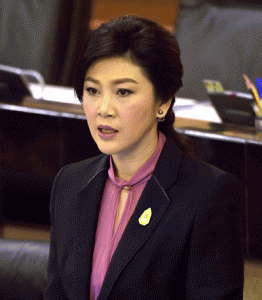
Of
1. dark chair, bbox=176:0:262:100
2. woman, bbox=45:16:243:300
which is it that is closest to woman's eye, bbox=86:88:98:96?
woman, bbox=45:16:243:300

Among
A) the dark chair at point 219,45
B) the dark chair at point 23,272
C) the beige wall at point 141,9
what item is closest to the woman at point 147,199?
the dark chair at point 23,272

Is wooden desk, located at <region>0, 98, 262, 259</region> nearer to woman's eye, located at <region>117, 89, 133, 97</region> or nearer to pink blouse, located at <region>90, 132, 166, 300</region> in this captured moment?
pink blouse, located at <region>90, 132, 166, 300</region>

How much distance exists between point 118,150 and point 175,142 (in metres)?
0.18

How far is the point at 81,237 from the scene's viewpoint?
1.10m

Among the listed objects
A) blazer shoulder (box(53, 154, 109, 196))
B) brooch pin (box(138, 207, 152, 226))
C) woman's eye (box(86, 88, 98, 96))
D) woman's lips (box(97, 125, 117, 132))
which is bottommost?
blazer shoulder (box(53, 154, 109, 196))

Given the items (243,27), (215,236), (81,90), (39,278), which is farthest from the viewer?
(243,27)

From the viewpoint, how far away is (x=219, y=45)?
2977mm

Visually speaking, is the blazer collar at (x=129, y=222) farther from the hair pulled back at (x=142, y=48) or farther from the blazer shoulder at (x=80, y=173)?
the hair pulled back at (x=142, y=48)

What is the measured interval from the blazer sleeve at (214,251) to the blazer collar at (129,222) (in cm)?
Answer: 9

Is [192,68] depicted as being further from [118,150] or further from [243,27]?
[118,150]

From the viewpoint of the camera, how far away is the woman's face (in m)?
0.99

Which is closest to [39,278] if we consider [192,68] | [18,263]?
[18,263]

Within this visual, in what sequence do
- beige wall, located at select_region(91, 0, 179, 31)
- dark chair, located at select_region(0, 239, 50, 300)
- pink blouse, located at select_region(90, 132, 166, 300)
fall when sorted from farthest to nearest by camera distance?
1. beige wall, located at select_region(91, 0, 179, 31)
2. dark chair, located at select_region(0, 239, 50, 300)
3. pink blouse, located at select_region(90, 132, 166, 300)

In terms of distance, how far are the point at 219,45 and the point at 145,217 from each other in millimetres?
2153
